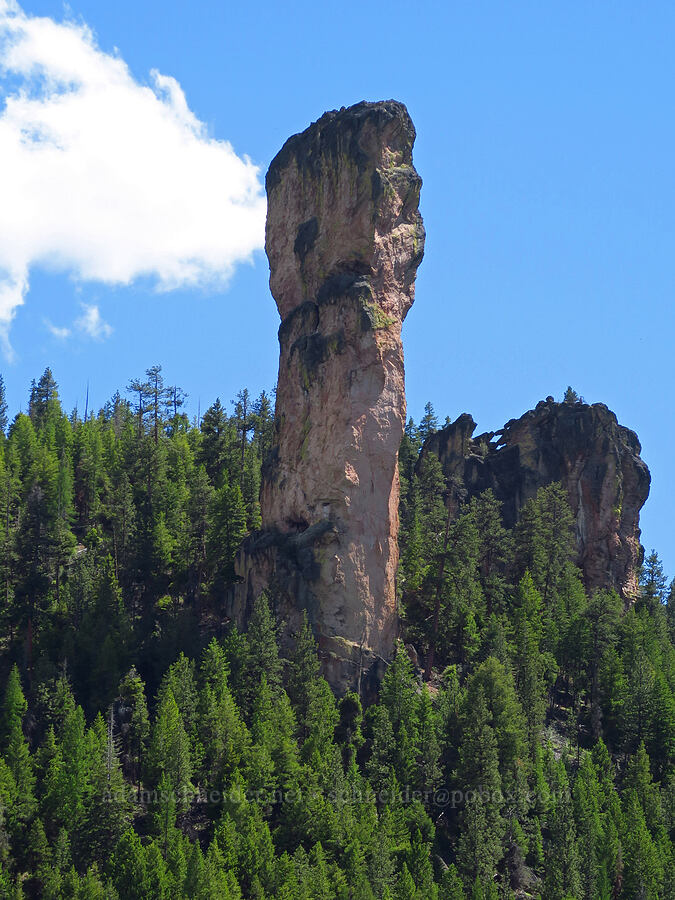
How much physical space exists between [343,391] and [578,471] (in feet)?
95.3

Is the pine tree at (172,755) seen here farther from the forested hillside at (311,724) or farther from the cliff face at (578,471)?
the cliff face at (578,471)

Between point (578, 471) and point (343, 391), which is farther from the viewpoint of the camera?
point (578, 471)

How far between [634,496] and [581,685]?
2428 cm

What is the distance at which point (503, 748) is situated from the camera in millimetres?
61938

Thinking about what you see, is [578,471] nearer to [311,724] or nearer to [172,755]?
[311,724]

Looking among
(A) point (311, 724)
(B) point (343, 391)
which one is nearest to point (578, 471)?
(B) point (343, 391)

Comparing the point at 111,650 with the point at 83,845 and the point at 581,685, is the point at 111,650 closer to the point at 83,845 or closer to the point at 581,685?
the point at 83,845

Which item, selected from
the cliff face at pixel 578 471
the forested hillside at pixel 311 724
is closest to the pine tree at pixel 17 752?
the forested hillside at pixel 311 724

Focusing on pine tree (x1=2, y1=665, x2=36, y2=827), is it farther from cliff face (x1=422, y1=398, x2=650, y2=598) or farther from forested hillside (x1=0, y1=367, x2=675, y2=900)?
cliff face (x1=422, y1=398, x2=650, y2=598)

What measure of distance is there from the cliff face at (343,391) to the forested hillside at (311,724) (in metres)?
3.52

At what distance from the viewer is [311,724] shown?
2400 inches

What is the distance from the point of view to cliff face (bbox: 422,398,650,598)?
9094 centimetres

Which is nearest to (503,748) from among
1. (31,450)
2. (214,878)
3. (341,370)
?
(214,878)

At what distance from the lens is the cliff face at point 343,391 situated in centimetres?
6819
